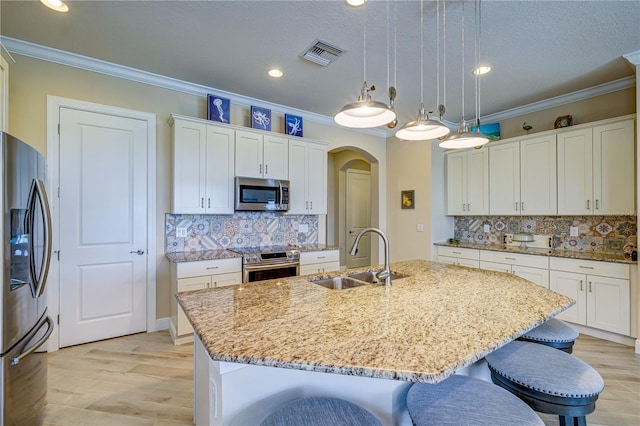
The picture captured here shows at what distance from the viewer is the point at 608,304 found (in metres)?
3.05

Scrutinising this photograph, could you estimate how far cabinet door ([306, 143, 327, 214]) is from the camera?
13.5ft

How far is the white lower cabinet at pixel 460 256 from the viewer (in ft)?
13.6

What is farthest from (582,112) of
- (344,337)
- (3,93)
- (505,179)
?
(3,93)

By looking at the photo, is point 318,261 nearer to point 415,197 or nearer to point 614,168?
point 415,197

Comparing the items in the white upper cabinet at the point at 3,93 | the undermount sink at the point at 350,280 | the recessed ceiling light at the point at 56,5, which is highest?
the recessed ceiling light at the point at 56,5

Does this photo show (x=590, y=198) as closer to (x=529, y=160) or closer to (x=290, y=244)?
(x=529, y=160)

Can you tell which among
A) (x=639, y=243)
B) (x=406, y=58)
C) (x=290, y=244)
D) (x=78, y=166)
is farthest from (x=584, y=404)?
(x=78, y=166)

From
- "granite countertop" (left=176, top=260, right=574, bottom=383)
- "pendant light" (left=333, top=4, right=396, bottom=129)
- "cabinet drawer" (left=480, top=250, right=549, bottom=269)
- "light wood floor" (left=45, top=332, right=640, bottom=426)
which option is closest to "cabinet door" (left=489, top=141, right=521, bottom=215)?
"cabinet drawer" (left=480, top=250, right=549, bottom=269)

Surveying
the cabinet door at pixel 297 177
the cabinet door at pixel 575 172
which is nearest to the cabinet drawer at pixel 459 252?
the cabinet door at pixel 575 172

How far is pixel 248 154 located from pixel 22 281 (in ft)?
7.85

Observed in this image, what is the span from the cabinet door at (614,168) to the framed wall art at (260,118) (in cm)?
378

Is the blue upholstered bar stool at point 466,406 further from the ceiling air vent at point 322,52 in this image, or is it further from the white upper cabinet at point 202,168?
the white upper cabinet at point 202,168

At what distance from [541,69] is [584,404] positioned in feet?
10.3

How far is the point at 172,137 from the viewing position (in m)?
3.25
